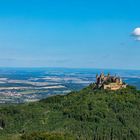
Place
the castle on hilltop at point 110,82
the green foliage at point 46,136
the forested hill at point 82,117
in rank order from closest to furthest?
the green foliage at point 46,136, the forested hill at point 82,117, the castle on hilltop at point 110,82

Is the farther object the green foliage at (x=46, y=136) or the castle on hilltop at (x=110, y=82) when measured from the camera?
the castle on hilltop at (x=110, y=82)

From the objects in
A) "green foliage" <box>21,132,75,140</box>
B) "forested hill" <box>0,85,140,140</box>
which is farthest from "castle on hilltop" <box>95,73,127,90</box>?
"green foliage" <box>21,132,75,140</box>

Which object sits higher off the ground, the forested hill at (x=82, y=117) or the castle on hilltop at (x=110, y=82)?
the castle on hilltop at (x=110, y=82)

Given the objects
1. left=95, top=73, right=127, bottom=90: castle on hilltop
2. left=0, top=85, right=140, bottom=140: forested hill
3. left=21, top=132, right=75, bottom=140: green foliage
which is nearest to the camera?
left=21, top=132, right=75, bottom=140: green foliage

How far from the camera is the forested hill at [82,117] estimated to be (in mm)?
129375

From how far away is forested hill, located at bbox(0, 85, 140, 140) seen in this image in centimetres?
12938

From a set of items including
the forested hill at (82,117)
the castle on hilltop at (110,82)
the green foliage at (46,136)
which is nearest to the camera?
the green foliage at (46,136)

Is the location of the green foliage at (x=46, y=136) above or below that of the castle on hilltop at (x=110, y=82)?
below

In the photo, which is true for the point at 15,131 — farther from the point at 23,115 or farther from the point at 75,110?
the point at 75,110

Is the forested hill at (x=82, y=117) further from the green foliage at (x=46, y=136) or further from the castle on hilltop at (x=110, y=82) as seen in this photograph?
Result: the castle on hilltop at (x=110, y=82)

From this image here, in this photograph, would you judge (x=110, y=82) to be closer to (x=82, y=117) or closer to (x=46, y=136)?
(x=82, y=117)

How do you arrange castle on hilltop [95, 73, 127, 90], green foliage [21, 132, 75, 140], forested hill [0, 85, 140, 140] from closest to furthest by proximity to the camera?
1. green foliage [21, 132, 75, 140]
2. forested hill [0, 85, 140, 140]
3. castle on hilltop [95, 73, 127, 90]

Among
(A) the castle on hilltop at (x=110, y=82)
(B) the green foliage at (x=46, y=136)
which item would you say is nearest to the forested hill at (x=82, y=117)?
(B) the green foliage at (x=46, y=136)

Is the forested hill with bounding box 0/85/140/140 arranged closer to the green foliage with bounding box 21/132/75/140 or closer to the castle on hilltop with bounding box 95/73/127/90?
the green foliage with bounding box 21/132/75/140
